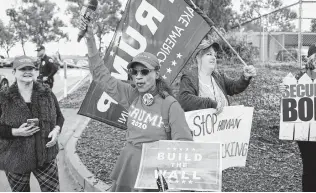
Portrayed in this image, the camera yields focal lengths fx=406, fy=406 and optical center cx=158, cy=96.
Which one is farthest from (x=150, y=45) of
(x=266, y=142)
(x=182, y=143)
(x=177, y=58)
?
(x=266, y=142)

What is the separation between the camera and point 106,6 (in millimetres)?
32688

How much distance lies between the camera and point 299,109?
13.8 feet

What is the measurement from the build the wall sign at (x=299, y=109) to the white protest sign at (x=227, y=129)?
451 mm

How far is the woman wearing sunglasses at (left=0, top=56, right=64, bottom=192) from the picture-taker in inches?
146

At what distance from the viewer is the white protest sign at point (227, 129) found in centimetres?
383

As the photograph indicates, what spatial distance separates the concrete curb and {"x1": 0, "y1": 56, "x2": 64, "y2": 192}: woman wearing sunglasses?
1584 millimetres

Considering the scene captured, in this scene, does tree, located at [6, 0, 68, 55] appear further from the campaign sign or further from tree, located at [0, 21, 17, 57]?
the campaign sign

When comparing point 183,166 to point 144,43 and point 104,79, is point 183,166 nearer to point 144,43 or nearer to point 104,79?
point 104,79

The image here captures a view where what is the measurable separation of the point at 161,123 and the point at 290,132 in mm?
1967

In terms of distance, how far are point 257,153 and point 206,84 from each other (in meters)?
2.98

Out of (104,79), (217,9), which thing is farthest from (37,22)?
(104,79)

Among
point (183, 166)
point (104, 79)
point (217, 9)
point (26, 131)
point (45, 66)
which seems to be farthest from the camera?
point (217, 9)

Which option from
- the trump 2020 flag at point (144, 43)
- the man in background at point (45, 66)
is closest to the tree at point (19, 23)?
the man in background at point (45, 66)

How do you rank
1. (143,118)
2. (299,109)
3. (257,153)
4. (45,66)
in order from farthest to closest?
(45,66) → (257,153) → (299,109) → (143,118)
